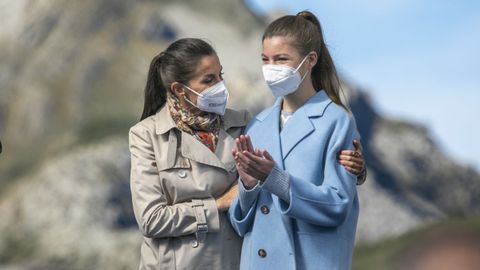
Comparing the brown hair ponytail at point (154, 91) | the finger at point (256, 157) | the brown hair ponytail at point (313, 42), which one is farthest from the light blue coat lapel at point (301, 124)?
the brown hair ponytail at point (154, 91)

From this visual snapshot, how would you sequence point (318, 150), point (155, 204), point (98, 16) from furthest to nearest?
point (98, 16) → point (155, 204) → point (318, 150)

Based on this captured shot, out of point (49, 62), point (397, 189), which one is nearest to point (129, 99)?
point (49, 62)

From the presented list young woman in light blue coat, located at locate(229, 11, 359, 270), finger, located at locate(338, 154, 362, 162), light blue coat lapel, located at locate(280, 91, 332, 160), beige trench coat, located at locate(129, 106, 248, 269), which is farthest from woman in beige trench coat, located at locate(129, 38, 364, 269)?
finger, located at locate(338, 154, 362, 162)

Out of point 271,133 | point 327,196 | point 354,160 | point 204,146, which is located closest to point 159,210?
point 204,146

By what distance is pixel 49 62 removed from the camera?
535 feet

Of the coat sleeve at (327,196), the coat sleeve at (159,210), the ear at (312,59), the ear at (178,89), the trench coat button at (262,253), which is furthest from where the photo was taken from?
the ear at (178,89)

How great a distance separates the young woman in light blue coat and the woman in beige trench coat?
30 centimetres

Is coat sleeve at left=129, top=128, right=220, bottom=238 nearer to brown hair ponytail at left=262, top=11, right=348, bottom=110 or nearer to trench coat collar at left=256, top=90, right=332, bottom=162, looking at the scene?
trench coat collar at left=256, top=90, right=332, bottom=162

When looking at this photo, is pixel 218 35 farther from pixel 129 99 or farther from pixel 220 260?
pixel 220 260

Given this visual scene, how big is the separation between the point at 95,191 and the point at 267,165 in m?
136

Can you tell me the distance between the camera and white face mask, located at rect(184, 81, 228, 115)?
26.2 ft

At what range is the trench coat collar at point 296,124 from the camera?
24.8 feet

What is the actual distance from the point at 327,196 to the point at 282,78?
2.68ft

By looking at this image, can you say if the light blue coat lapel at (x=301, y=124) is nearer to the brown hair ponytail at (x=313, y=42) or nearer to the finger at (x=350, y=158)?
the brown hair ponytail at (x=313, y=42)
